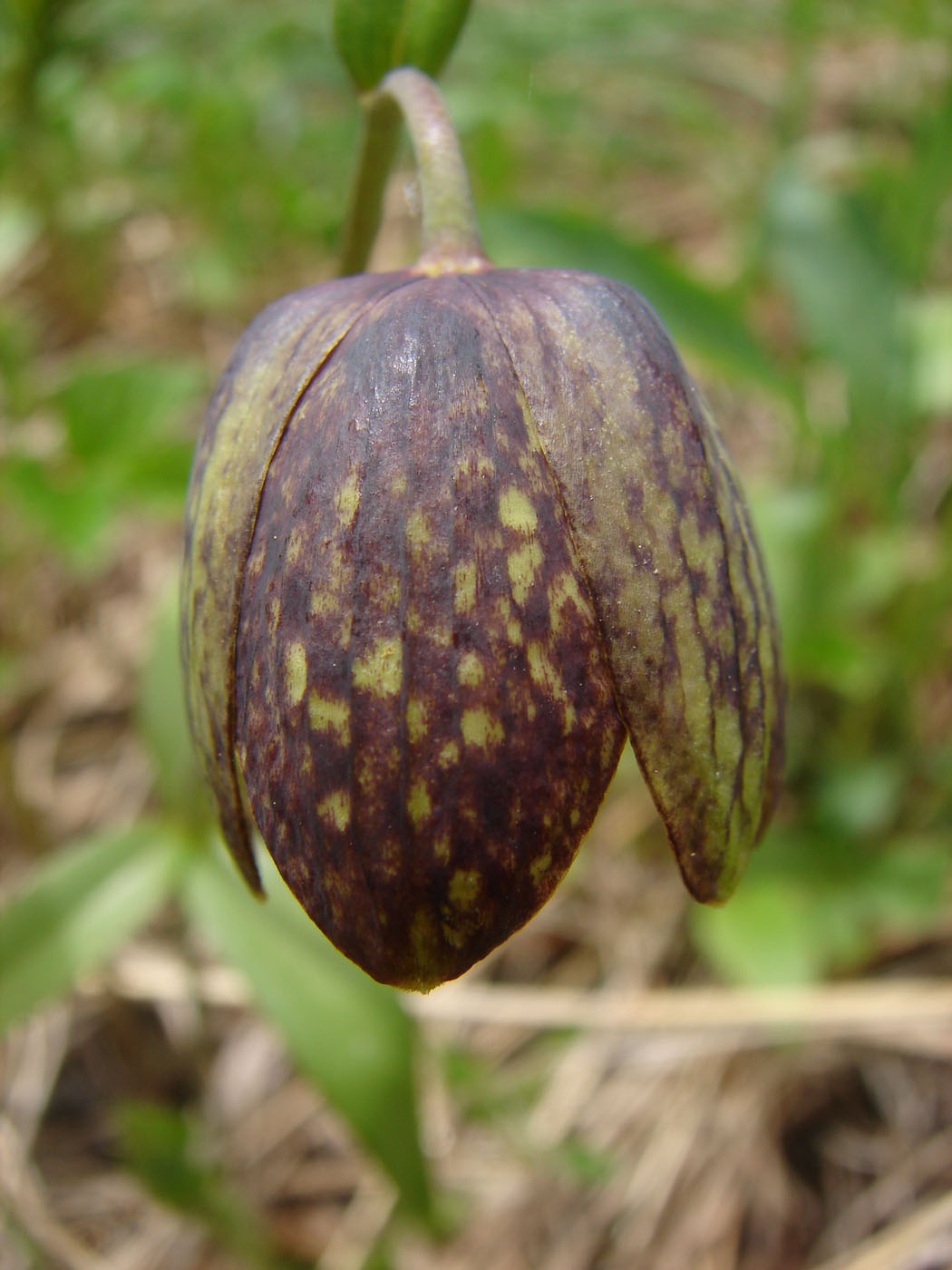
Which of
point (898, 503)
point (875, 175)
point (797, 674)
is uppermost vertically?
point (875, 175)

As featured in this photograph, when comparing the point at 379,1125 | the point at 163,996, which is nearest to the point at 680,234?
the point at 163,996

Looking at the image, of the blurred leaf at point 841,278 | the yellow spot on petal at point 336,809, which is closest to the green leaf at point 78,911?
the yellow spot on petal at point 336,809

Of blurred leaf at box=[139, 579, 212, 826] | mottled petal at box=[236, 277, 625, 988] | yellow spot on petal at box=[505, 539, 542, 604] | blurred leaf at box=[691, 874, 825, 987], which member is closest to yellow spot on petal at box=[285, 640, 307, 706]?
mottled petal at box=[236, 277, 625, 988]

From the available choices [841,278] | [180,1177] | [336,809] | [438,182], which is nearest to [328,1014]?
[180,1177]

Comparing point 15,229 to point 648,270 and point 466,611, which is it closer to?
point 648,270

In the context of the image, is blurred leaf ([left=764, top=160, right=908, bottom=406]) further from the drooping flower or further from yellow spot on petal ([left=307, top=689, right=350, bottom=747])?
yellow spot on petal ([left=307, top=689, right=350, bottom=747])

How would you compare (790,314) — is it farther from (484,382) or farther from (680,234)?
(484,382)
